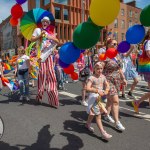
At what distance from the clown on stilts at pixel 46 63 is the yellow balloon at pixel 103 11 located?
8.70ft

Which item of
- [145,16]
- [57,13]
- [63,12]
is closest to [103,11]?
[145,16]

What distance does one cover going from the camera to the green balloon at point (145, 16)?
3160mm

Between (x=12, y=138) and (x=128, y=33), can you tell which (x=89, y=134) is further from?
(x=128, y=33)

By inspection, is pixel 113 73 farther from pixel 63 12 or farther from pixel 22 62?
pixel 63 12

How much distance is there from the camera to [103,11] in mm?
2838

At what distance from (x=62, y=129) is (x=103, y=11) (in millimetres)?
2661

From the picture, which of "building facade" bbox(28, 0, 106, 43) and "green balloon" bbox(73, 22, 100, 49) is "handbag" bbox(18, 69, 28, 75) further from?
"building facade" bbox(28, 0, 106, 43)

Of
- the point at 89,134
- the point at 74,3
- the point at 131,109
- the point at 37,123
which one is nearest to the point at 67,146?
the point at 89,134

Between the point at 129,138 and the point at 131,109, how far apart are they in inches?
82.1

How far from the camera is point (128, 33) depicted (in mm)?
3533

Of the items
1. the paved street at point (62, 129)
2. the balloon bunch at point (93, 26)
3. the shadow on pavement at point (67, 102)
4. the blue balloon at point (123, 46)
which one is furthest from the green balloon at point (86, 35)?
the shadow on pavement at point (67, 102)

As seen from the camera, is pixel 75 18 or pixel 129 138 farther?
pixel 75 18

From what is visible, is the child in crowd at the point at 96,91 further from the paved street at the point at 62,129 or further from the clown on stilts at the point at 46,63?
the clown on stilts at the point at 46,63

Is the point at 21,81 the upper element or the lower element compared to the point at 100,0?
lower
